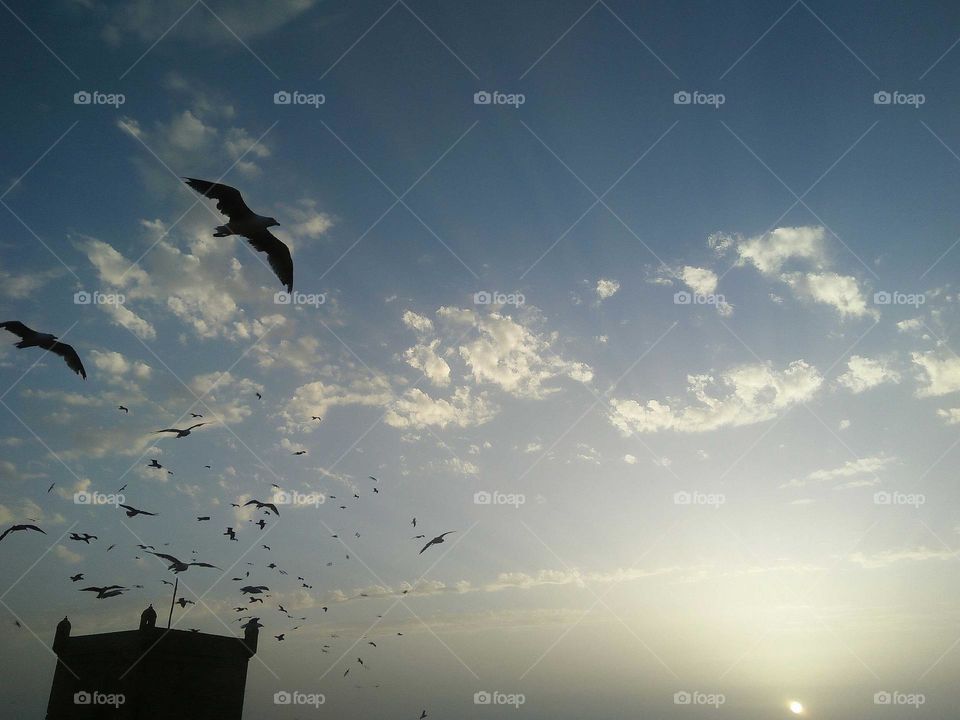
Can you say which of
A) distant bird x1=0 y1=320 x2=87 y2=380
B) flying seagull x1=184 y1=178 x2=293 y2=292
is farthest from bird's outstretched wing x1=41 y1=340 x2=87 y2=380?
flying seagull x1=184 y1=178 x2=293 y2=292

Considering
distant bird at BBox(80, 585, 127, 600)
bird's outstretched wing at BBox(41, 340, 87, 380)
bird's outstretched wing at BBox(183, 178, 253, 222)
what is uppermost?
bird's outstretched wing at BBox(183, 178, 253, 222)

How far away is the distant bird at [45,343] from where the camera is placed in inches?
562

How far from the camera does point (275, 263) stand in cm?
1230

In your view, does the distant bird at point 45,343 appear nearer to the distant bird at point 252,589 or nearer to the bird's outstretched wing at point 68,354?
the bird's outstretched wing at point 68,354

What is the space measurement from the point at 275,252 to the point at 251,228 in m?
0.80

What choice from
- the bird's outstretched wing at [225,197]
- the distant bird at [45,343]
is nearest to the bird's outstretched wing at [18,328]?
the distant bird at [45,343]

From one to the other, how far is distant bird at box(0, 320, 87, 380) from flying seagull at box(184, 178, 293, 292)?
7.00 m

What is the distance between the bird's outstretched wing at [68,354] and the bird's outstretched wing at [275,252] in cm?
729

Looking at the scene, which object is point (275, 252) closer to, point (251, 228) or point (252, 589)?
point (251, 228)

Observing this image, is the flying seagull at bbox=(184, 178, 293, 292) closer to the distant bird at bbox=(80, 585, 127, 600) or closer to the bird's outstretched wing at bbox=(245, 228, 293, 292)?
the bird's outstretched wing at bbox=(245, 228, 293, 292)

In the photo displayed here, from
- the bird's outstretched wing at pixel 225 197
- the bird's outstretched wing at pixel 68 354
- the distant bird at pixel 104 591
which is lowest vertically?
the distant bird at pixel 104 591

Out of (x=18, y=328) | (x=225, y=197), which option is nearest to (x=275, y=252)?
(x=225, y=197)

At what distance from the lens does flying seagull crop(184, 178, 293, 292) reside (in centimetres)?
1202

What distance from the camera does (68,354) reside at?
15.5 m
